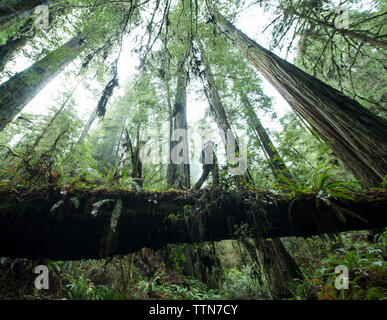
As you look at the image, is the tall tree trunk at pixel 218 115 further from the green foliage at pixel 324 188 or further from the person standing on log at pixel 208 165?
the green foliage at pixel 324 188

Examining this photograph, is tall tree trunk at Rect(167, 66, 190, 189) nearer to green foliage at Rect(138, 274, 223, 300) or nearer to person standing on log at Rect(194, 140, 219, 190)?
person standing on log at Rect(194, 140, 219, 190)

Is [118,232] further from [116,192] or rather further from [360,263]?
[360,263]

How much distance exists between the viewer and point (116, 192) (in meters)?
2.14

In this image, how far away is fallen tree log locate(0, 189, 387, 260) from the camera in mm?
1975

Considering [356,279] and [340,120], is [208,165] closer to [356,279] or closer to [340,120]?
[340,120]

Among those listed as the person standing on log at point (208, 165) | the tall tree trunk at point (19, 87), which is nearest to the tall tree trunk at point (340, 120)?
the person standing on log at point (208, 165)

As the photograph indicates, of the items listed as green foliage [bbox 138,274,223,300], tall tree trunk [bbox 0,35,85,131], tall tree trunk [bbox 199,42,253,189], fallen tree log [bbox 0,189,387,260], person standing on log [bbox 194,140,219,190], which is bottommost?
green foliage [bbox 138,274,223,300]

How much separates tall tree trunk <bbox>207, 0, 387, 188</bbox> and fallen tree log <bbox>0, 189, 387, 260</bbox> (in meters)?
0.45

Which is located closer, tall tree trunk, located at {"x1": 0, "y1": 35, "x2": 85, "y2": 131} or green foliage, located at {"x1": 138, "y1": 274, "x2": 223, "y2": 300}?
tall tree trunk, located at {"x1": 0, "y1": 35, "x2": 85, "y2": 131}

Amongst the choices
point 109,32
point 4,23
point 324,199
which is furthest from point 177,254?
point 4,23

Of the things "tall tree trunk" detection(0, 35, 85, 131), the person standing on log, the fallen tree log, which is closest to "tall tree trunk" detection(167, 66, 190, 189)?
the person standing on log

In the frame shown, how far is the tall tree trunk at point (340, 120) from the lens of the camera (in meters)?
2.29

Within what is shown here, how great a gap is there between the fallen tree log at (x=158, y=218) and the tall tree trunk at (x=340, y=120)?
0.45 metres

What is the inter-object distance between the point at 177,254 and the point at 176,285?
289cm
